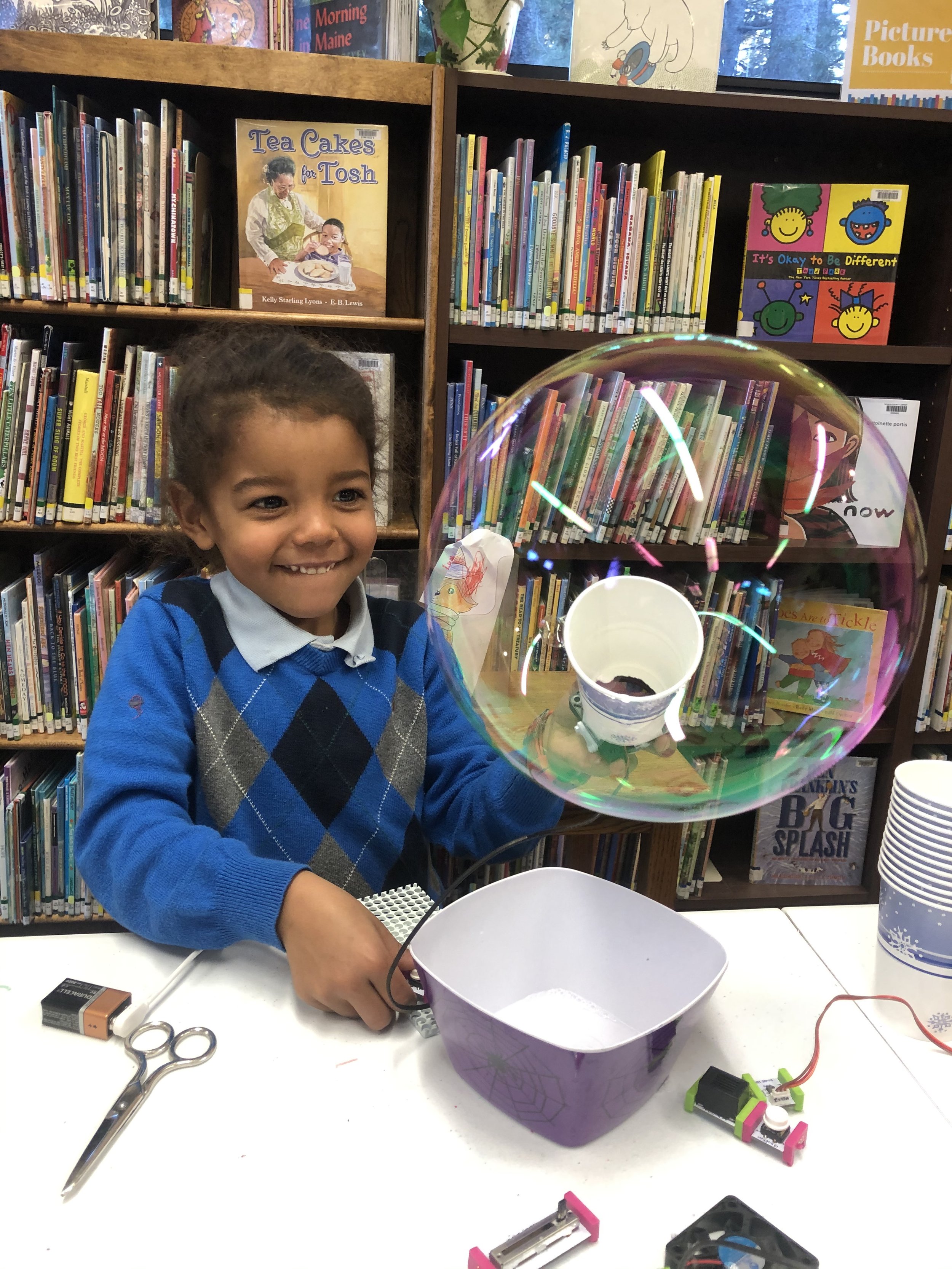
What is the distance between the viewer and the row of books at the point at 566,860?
1.78 m

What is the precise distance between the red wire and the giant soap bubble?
20cm

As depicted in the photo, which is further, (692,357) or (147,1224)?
(692,357)

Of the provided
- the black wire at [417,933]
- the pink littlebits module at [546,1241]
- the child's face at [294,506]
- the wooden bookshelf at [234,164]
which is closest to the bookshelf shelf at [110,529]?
the wooden bookshelf at [234,164]

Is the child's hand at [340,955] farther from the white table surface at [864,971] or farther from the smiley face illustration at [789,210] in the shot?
the smiley face illustration at [789,210]

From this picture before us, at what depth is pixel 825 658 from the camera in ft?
2.09

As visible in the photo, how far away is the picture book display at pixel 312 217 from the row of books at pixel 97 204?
0.11 meters

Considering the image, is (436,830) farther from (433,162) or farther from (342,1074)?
(433,162)

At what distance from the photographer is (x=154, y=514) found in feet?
5.96

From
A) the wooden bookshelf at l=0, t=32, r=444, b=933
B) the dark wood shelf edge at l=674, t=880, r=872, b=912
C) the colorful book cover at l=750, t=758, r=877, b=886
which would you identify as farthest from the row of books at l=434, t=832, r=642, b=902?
the wooden bookshelf at l=0, t=32, r=444, b=933

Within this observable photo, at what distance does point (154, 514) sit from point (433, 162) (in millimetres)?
850

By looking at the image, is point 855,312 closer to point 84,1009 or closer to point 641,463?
point 641,463

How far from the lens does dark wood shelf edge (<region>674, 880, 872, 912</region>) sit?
2113mm

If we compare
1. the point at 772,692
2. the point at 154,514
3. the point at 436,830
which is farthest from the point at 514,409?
the point at 154,514

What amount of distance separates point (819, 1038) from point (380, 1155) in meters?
0.36
